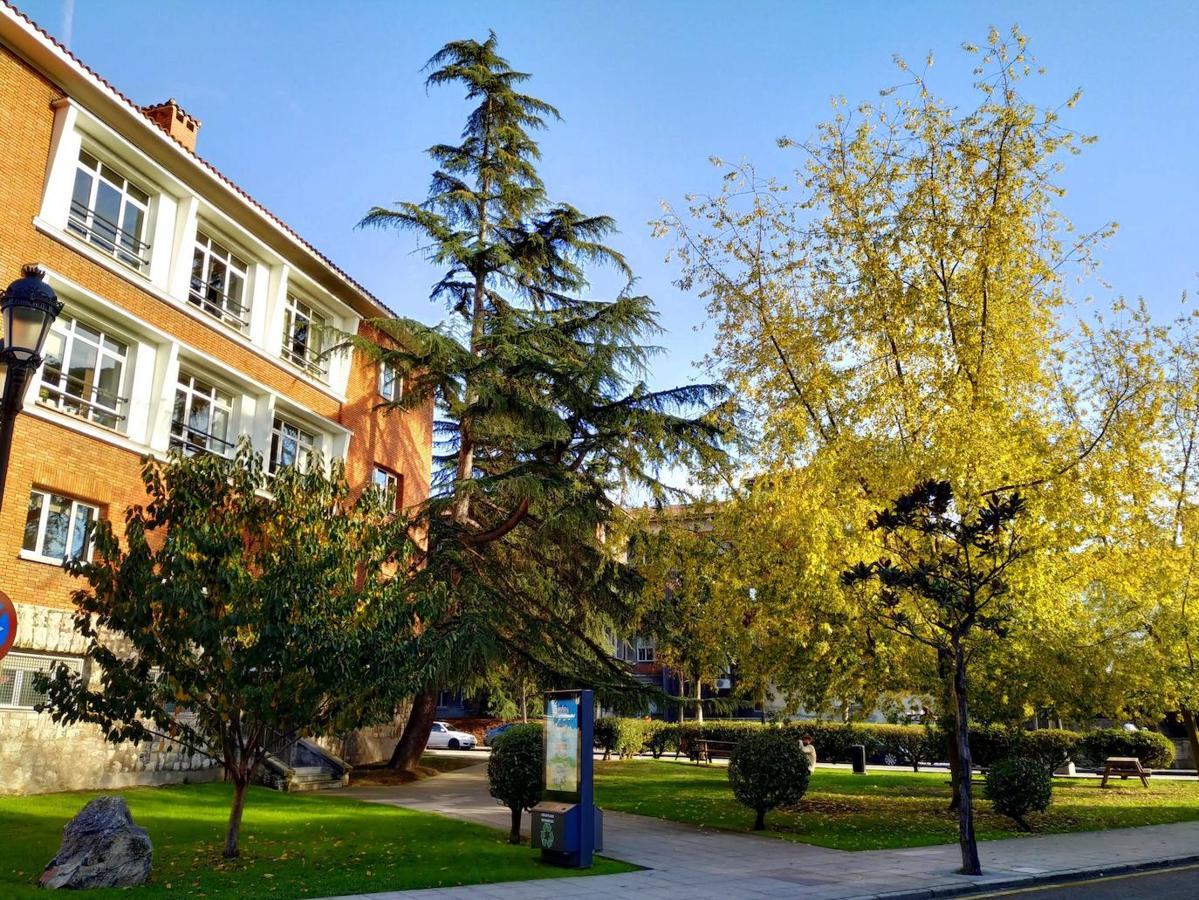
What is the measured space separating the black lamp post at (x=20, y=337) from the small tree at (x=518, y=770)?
8.10m

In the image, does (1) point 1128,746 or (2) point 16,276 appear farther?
(1) point 1128,746

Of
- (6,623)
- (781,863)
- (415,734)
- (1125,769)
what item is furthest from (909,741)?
(6,623)

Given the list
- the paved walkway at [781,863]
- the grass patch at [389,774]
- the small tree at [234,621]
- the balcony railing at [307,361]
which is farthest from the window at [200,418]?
the small tree at [234,621]

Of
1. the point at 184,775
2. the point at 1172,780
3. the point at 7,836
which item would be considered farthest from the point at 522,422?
the point at 1172,780

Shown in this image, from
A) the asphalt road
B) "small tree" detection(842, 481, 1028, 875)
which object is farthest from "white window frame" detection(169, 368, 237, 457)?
the asphalt road

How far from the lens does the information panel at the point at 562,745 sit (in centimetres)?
1146

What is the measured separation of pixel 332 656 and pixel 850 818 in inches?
435

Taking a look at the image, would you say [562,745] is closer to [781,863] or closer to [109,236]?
[781,863]

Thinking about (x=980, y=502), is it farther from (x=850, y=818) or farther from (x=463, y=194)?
(x=463, y=194)

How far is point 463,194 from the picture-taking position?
2416cm

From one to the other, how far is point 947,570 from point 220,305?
17.0 m

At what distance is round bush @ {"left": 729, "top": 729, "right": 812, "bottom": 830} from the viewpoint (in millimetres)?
14656

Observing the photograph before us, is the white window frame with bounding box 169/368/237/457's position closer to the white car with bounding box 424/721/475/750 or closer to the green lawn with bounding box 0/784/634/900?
the green lawn with bounding box 0/784/634/900

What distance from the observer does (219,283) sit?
21.1 m
